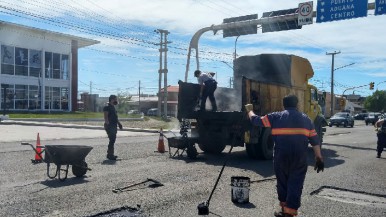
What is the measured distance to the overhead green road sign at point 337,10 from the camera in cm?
1994

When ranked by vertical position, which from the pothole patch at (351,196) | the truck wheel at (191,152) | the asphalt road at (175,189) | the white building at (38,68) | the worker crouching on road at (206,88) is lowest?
the pothole patch at (351,196)

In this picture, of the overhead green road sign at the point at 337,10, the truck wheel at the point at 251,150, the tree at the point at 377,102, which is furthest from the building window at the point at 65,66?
the tree at the point at 377,102

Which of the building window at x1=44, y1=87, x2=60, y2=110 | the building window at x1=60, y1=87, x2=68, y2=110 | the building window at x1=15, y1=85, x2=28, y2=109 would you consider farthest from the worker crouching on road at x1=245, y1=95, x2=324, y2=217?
the building window at x1=60, y1=87, x2=68, y2=110

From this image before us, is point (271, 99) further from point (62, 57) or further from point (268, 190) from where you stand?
point (62, 57)

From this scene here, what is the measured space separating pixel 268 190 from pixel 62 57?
43.0 meters

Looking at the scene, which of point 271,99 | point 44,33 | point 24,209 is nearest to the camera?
point 24,209

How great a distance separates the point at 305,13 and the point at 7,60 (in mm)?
31184

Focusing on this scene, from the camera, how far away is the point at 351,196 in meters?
7.52

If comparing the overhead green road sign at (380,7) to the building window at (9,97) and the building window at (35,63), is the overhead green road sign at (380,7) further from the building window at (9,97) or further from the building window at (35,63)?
the building window at (35,63)

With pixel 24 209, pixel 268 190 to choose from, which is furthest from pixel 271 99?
pixel 24 209

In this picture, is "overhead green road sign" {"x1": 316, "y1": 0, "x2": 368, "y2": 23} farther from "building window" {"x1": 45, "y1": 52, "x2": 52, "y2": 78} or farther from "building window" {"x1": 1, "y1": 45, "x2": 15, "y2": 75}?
"building window" {"x1": 45, "y1": 52, "x2": 52, "y2": 78}

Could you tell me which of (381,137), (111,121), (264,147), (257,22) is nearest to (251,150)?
(264,147)

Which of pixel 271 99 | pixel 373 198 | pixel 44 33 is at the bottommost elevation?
pixel 373 198

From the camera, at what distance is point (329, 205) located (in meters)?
6.70
